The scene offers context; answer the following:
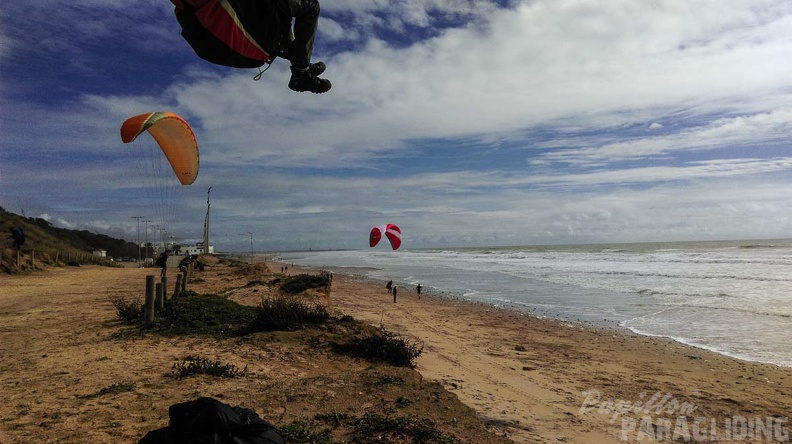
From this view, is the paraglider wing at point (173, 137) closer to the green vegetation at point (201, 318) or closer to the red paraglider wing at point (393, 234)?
the green vegetation at point (201, 318)

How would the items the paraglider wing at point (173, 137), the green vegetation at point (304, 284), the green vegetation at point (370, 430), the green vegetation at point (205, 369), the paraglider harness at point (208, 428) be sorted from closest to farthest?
the paraglider harness at point (208, 428)
the green vegetation at point (370, 430)
the green vegetation at point (205, 369)
the paraglider wing at point (173, 137)
the green vegetation at point (304, 284)

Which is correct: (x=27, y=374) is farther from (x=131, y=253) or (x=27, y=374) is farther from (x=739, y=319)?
(x=131, y=253)

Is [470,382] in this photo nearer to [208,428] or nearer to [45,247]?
[208,428]

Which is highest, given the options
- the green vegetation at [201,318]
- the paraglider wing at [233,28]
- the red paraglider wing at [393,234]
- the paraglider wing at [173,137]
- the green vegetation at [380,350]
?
the paraglider wing at [173,137]

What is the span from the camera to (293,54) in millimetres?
2256

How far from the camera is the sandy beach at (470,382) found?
4359 mm

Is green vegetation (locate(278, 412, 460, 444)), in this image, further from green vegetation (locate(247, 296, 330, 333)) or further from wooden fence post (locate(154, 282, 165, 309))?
wooden fence post (locate(154, 282, 165, 309))

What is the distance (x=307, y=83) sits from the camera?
250cm

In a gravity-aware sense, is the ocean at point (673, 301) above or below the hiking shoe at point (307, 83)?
below

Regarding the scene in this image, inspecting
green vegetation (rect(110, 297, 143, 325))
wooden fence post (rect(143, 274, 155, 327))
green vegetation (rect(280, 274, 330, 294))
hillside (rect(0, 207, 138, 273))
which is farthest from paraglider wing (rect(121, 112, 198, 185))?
hillside (rect(0, 207, 138, 273))

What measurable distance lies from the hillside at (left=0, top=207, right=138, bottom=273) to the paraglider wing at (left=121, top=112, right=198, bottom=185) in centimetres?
2154

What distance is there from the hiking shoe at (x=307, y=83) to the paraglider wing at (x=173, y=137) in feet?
14.8

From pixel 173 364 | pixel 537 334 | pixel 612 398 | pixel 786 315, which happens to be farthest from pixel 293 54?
pixel 786 315

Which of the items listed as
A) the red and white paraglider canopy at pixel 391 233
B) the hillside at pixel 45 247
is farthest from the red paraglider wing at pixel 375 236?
the hillside at pixel 45 247
